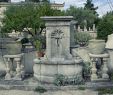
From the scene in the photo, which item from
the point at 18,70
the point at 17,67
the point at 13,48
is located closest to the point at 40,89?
the point at 18,70

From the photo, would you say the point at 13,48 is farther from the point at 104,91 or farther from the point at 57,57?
the point at 104,91

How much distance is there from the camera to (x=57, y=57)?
11.9m

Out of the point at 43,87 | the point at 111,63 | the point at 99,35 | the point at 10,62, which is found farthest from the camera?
the point at 99,35

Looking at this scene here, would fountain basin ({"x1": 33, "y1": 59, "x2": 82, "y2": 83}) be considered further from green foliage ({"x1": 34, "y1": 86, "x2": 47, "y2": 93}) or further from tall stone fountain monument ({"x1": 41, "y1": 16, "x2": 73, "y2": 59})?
green foliage ({"x1": 34, "y1": 86, "x2": 47, "y2": 93})

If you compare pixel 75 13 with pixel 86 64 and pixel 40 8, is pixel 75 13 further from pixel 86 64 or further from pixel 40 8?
pixel 86 64

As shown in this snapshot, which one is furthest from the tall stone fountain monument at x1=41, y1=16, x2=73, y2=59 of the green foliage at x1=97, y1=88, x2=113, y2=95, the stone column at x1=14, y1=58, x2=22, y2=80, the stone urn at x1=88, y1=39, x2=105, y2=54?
the green foliage at x1=97, y1=88, x2=113, y2=95

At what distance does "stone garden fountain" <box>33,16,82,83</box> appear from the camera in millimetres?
11422

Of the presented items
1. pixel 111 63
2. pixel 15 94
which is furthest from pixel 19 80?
pixel 111 63

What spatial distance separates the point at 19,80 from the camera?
1185 centimetres

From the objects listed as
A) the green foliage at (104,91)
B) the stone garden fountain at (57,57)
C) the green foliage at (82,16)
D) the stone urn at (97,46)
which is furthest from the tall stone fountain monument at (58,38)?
the green foliage at (82,16)

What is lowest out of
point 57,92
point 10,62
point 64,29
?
point 57,92

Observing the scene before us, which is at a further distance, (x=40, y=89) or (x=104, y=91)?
(x=40, y=89)

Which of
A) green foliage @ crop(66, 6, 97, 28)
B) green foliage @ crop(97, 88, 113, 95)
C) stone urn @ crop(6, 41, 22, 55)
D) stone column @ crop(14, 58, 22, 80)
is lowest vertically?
green foliage @ crop(97, 88, 113, 95)

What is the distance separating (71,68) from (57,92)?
1.40 meters
